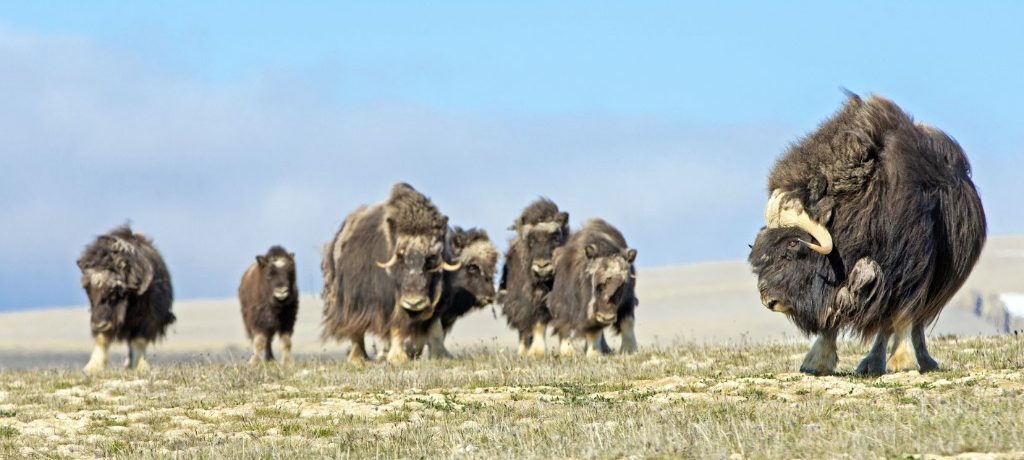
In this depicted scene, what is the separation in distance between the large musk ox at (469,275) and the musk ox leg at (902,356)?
29.2 feet

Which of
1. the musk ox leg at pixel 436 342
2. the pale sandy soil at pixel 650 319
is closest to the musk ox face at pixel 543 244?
the musk ox leg at pixel 436 342

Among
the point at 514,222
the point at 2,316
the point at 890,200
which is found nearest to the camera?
the point at 890,200

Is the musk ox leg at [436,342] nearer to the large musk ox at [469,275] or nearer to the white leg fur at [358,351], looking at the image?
the large musk ox at [469,275]

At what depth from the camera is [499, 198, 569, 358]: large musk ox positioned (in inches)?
840

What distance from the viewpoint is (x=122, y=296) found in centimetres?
2038

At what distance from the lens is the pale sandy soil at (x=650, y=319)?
47.5 meters

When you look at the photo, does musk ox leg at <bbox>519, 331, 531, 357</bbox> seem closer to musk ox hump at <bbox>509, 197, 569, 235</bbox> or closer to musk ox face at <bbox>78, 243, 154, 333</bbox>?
musk ox hump at <bbox>509, 197, 569, 235</bbox>

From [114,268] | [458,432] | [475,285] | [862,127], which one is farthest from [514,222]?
[458,432]

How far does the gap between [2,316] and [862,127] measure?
6242 centimetres

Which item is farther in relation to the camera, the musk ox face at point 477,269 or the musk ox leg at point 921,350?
the musk ox face at point 477,269

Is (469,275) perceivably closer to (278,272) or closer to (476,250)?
(476,250)

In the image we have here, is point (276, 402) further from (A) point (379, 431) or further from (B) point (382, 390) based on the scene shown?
(A) point (379, 431)

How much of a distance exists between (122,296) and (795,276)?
11587 millimetres

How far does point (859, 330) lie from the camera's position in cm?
1167
